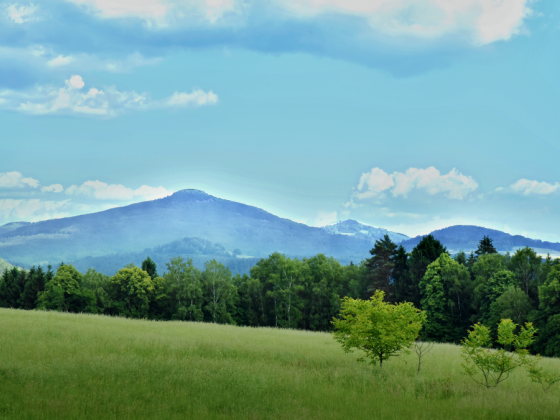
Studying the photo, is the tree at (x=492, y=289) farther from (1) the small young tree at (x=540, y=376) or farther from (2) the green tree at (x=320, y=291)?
(1) the small young tree at (x=540, y=376)

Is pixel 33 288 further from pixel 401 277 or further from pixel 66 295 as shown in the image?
pixel 401 277

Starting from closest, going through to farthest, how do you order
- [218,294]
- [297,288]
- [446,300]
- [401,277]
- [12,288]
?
[446,300] → [401,277] → [297,288] → [218,294] → [12,288]

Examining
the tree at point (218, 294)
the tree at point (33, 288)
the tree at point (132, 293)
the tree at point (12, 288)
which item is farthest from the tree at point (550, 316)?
the tree at point (12, 288)

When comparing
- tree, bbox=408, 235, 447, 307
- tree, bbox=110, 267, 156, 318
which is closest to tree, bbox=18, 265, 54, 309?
tree, bbox=110, 267, 156, 318

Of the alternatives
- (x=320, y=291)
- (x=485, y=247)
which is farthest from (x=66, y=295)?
(x=485, y=247)

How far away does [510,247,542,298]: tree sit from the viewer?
54716mm

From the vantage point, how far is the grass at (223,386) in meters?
13.4

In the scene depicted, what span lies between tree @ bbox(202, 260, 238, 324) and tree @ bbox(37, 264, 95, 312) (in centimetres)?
1894

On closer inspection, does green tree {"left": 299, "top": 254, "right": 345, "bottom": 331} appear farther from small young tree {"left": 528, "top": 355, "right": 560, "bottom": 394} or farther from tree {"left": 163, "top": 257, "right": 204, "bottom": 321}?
small young tree {"left": 528, "top": 355, "right": 560, "bottom": 394}

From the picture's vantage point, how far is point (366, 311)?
2116 centimetres

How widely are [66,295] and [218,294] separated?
2563cm

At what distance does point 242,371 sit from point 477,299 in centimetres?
4666

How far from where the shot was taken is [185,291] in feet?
244

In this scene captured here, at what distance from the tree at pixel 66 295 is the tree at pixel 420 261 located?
5088 cm
